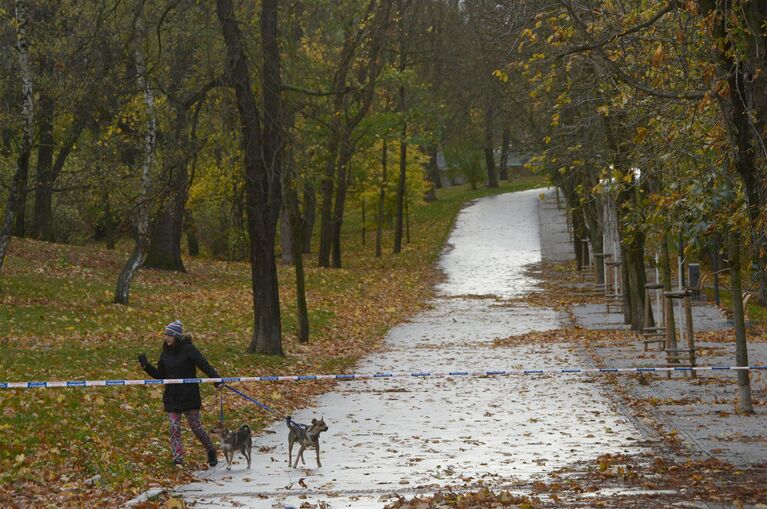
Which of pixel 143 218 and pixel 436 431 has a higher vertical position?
pixel 143 218

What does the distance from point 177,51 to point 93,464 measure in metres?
13.0

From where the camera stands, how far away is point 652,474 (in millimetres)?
11367

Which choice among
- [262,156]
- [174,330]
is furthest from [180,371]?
[262,156]

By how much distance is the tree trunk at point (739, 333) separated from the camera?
51.6ft

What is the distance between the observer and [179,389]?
504 inches

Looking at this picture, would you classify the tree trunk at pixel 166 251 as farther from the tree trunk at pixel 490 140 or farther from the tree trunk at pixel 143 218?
the tree trunk at pixel 490 140

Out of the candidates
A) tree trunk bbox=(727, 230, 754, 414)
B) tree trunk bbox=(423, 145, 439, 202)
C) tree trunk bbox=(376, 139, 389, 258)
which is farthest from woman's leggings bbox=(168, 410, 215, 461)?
tree trunk bbox=(423, 145, 439, 202)

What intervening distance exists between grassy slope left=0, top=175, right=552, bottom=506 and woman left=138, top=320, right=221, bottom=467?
272 mm

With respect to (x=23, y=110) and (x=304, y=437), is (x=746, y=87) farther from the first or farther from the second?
(x=23, y=110)

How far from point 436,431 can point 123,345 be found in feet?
27.4

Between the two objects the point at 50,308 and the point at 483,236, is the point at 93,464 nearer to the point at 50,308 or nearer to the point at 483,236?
the point at 50,308

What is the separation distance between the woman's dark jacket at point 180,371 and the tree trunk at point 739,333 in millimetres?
6910

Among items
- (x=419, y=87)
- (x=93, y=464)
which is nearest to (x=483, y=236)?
(x=419, y=87)

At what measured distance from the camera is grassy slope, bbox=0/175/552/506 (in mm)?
12047
